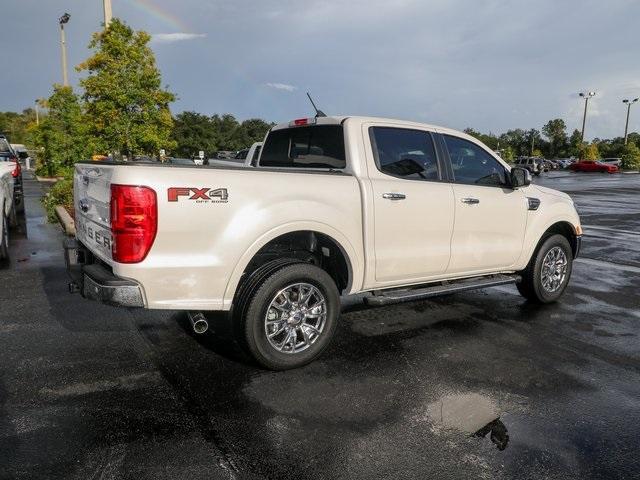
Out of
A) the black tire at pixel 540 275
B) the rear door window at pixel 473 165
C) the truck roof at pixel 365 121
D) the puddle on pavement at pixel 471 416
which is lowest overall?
the puddle on pavement at pixel 471 416

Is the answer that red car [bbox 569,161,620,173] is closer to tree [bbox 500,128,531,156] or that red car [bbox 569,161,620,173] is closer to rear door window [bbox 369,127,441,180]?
tree [bbox 500,128,531,156]

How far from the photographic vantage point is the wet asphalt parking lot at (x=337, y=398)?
2816 millimetres

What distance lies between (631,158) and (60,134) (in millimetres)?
64373

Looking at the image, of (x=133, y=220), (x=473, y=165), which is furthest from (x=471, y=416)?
(x=473, y=165)

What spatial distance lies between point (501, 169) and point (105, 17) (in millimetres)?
11049

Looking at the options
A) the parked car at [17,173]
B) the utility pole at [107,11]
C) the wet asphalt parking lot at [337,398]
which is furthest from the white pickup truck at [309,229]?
the parked car at [17,173]

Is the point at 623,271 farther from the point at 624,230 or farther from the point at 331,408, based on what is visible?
the point at 331,408

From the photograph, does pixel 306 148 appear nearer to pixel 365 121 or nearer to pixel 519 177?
pixel 365 121

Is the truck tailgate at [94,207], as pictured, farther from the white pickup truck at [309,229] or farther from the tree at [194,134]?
the tree at [194,134]

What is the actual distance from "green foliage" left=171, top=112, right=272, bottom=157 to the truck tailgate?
56524mm

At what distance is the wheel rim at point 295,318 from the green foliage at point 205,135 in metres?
57.2

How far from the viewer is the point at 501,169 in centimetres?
554

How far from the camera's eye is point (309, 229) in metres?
3.94

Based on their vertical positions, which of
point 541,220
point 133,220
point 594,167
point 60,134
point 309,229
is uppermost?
point 60,134
